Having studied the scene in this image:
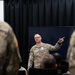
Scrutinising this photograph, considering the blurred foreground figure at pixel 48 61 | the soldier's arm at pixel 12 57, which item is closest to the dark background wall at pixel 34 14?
the blurred foreground figure at pixel 48 61

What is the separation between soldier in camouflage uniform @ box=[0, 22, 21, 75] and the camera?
1195 millimetres

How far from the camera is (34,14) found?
21.5 feet

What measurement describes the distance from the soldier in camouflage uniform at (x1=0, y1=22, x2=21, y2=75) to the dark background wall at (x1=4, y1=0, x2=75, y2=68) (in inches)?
203

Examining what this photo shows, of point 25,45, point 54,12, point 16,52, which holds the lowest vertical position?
point 25,45

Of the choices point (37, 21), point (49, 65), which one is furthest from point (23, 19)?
point (49, 65)

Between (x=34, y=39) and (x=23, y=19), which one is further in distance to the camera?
(x=23, y=19)

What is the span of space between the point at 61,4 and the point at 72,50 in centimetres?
526

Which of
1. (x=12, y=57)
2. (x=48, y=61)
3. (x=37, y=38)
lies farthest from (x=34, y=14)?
(x=12, y=57)

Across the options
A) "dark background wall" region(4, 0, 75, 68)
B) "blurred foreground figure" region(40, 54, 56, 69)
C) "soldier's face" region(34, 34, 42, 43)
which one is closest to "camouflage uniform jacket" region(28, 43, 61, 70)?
"soldier's face" region(34, 34, 42, 43)

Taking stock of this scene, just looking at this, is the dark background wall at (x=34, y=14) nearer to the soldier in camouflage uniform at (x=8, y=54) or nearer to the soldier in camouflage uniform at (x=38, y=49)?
the soldier in camouflage uniform at (x=38, y=49)

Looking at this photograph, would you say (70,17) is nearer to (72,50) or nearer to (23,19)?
(23,19)

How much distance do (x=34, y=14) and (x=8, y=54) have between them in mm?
5389

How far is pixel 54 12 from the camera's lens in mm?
6438

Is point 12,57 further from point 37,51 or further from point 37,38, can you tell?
point 37,38
